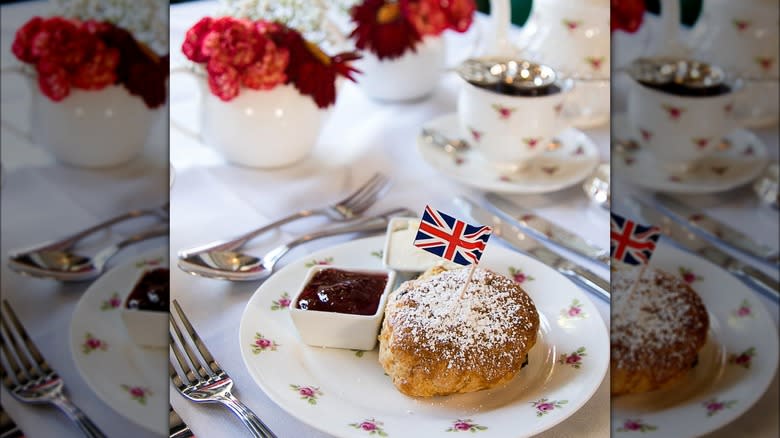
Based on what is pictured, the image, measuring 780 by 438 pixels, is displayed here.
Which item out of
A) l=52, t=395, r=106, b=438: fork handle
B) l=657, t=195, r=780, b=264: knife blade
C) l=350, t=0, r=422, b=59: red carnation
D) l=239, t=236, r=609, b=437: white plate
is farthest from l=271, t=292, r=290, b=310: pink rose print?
l=350, t=0, r=422, b=59: red carnation

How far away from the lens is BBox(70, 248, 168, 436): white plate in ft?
1.12

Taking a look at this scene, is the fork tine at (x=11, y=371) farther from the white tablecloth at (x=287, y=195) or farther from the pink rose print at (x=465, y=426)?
→ the pink rose print at (x=465, y=426)

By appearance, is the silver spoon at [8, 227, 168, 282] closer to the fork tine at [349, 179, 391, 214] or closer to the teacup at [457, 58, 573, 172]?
the fork tine at [349, 179, 391, 214]

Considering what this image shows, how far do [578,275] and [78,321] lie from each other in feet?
0.94

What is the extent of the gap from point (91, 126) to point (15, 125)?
0.11ft

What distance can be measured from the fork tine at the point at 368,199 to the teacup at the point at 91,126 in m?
0.22

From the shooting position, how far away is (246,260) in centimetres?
47

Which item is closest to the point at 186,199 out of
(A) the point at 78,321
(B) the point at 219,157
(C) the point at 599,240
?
(B) the point at 219,157

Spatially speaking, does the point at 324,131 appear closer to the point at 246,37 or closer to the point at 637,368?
the point at 246,37

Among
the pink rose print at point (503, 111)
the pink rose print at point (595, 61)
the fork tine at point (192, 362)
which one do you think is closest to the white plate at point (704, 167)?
the fork tine at point (192, 362)

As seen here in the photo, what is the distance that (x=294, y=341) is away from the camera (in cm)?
38

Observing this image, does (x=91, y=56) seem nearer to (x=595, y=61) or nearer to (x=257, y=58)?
(x=257, y=58)

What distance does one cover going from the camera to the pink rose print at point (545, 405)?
34 cm

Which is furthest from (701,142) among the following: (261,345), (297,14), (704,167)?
(297,14)
